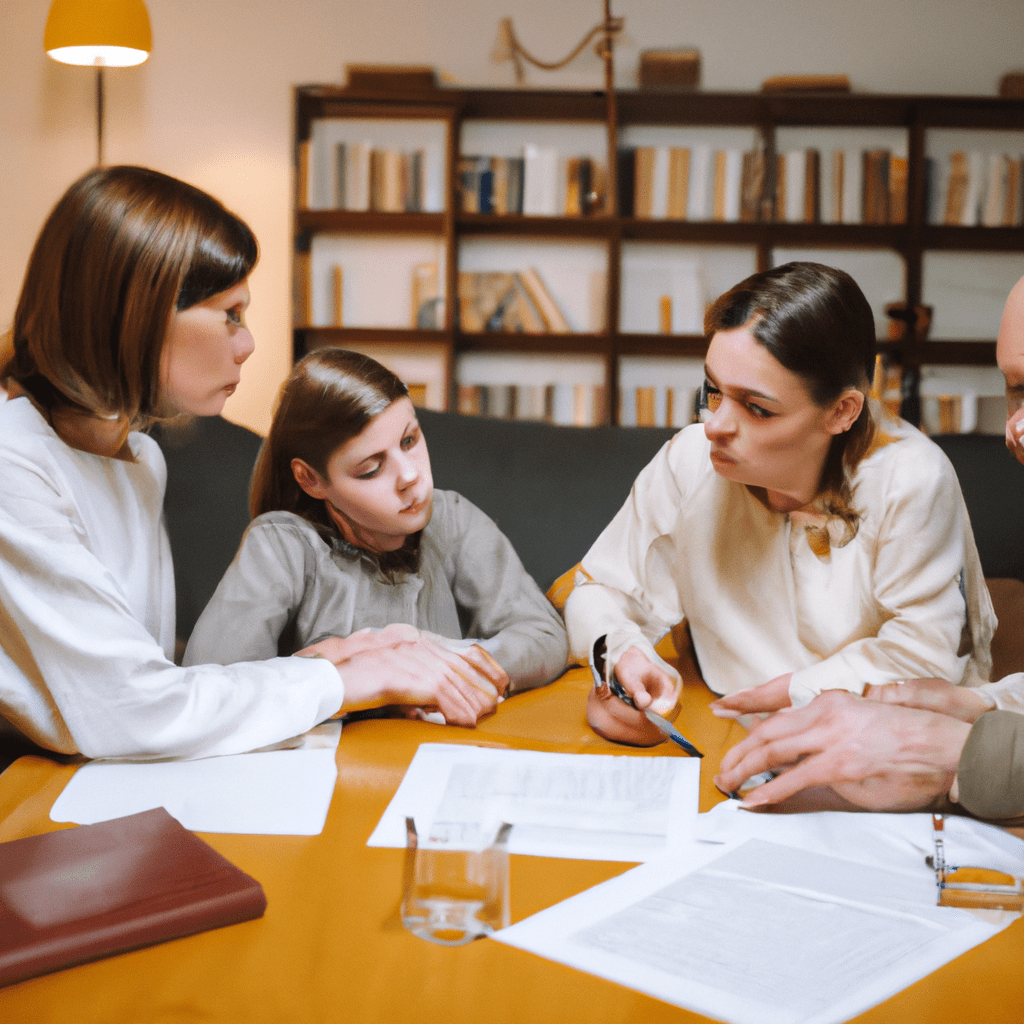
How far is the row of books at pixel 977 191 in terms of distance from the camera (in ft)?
12.7

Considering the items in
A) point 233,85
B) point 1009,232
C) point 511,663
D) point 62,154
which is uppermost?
point 233,85

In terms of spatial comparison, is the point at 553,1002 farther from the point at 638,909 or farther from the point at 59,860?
the point at 59,860

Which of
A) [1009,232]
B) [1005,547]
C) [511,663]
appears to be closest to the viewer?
[511,663]

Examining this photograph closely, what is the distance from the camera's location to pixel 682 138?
13.2 feet

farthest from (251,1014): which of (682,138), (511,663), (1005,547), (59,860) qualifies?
(682,138)

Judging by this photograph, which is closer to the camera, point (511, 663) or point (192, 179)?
point (511, 663)

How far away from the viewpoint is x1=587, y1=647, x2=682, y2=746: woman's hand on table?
1.23m

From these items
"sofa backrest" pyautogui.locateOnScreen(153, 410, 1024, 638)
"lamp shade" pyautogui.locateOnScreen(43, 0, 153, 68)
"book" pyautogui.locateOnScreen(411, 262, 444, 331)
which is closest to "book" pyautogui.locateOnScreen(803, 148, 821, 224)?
"book" pyautogui.locateOnScreen(411, 262, 444, 331)

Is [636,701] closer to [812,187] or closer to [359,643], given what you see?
[359,643]

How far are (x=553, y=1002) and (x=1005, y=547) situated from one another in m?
1.61

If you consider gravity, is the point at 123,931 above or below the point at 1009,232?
below

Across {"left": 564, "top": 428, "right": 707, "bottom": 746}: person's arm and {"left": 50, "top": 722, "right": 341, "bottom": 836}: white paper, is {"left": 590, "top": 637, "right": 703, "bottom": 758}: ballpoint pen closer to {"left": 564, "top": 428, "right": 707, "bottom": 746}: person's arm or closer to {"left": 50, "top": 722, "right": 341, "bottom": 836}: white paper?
{"left": 564, "top": 428, "right": 707, "bottom": 746}: person's arm

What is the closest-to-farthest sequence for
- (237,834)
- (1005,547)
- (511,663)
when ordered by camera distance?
(237,834) < (511,663) < (1005,547)

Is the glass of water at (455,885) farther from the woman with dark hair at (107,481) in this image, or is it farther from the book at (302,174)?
the book at (302,174)
